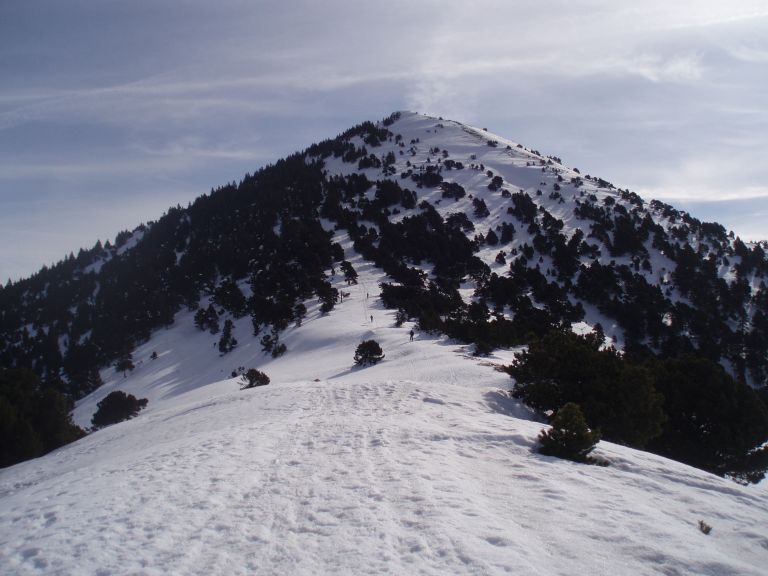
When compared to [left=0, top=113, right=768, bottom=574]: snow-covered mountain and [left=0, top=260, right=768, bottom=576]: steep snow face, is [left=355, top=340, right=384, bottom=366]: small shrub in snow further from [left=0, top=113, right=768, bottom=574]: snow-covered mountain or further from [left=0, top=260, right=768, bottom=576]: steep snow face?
[left=0, top=260, right=768, bottom=576]: steep snow face

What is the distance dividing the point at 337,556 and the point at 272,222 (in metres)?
104

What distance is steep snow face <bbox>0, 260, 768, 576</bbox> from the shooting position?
614 centimetres

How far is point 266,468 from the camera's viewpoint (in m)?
10.1

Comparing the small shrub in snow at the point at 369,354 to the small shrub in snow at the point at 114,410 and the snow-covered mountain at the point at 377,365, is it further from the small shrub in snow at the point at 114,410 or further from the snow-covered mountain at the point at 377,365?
the small shrub in snow at the point at 114,410

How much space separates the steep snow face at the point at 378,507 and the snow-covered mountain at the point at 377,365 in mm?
54

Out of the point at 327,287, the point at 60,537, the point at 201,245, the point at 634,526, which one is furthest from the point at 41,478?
the point at 201,245

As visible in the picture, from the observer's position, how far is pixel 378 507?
764 cm

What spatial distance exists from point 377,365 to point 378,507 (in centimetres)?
2433

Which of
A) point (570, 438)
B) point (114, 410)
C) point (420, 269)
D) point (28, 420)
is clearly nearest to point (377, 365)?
point (570, 438)

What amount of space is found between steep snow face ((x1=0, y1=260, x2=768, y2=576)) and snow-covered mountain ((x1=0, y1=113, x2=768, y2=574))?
2.1 inches

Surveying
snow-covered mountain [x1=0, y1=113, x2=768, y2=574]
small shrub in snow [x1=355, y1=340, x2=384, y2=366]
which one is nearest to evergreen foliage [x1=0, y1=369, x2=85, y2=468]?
snow-covered mountain [x1=0, y1=113, x2=768, y2=574]

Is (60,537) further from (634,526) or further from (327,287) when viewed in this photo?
(327,287)

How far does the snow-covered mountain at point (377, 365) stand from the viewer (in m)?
6.74

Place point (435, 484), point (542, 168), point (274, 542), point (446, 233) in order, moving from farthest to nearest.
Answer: point (542, 168)
point (446, 233)
point (435, 484)
point (274, 542)
